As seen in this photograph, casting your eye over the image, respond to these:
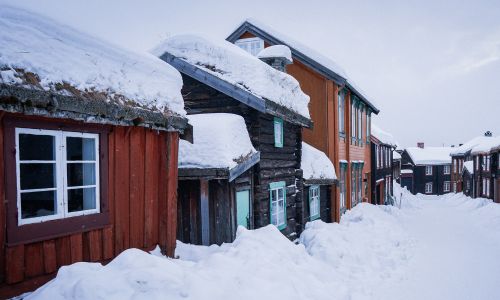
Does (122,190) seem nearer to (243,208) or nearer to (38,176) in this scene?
(38,176)

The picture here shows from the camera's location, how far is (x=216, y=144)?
7.98 meters

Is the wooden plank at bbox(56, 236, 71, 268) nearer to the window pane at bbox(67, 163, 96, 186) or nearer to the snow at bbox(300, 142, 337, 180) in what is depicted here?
the window pane at bbox(67, 163, 96, 186)

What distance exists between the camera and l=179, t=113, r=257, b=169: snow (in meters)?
7.68

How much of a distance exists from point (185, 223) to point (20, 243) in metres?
4.46

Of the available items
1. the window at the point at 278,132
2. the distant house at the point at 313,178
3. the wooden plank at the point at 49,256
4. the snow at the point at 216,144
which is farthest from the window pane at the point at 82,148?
the distant house at the point at 313,178

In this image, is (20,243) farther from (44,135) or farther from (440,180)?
(440,180)

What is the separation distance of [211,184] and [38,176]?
4.13 meters

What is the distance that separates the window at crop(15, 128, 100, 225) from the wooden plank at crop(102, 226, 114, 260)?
359 millimetres

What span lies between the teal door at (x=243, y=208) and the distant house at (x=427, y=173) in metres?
49.1

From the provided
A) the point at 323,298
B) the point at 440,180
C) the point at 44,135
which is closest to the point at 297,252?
the point at 323,298

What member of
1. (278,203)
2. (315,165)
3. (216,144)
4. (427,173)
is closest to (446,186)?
(427,173)

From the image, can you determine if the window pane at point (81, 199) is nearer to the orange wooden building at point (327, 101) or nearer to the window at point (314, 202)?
the window at point (314, 202)

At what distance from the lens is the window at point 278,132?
1046 centimetres

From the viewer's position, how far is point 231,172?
24.5 ft
